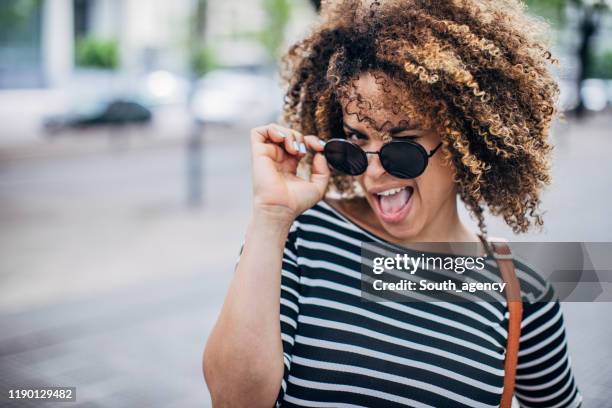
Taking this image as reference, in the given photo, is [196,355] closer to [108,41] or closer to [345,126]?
[345,126]

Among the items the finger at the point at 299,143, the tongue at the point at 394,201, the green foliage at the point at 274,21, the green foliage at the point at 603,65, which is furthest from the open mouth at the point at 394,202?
the green foliage at the point at 603,65

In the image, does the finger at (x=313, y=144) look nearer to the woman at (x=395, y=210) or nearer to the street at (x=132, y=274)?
the woman at (x=395, y=210)

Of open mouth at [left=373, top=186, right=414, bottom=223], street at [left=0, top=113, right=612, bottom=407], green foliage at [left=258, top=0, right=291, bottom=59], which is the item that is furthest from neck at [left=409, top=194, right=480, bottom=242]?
green foliage at [left=258, top=0, right=291, bottom=59]

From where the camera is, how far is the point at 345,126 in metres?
1.92

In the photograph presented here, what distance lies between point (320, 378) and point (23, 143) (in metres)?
20.5

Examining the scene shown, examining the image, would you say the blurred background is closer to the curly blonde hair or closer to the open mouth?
the curly blonde hair

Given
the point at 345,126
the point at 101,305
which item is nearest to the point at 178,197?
the point at 101,305

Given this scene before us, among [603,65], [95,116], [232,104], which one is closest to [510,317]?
[95,116]

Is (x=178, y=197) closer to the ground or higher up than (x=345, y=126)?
closer to the ground

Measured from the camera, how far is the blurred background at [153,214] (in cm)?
457

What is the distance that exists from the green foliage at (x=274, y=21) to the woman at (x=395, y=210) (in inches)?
868

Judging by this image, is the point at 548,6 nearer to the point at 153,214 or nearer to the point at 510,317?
the point at 510,317

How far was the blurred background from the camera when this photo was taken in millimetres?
4574

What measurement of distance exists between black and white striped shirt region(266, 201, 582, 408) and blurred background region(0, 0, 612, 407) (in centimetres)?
78
